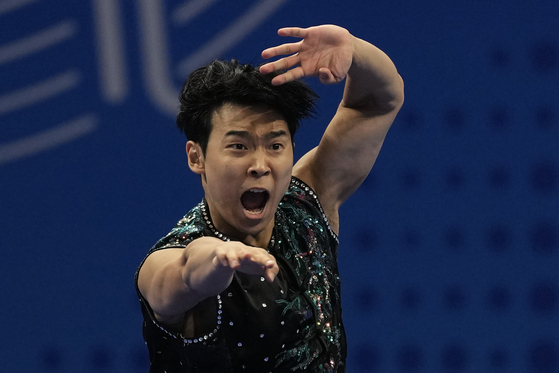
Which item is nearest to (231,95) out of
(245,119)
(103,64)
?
(245,119)

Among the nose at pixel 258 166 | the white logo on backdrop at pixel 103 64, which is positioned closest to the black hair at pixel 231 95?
the nose at pixel 258 166

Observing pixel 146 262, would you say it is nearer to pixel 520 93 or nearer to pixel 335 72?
pixel 335 72

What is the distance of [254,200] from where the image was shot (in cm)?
152

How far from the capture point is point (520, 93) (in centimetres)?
260

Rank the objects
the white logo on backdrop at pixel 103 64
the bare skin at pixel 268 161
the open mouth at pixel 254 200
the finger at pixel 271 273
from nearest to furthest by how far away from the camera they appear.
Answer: the finger at pixel 271 273 → the bare skin at pixel 268 161 → the open mouth at pixel 254 200 → the white logo on backdrop at pixel 103 64

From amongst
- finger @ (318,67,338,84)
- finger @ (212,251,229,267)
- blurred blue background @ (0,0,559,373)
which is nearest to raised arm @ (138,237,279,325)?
finger @ (212,251,229,267)

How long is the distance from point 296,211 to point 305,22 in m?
1.02

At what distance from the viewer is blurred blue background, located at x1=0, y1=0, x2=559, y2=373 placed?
239 cm

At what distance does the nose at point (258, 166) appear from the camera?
144 cm

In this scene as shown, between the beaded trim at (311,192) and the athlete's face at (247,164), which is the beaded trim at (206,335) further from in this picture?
the beaded trim at (311,192)

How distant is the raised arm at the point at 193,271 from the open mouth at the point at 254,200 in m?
0.19

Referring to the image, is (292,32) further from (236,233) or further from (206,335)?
(206,335)

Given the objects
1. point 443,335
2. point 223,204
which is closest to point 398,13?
point 443,335

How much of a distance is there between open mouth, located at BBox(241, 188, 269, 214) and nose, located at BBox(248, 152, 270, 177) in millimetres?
64
